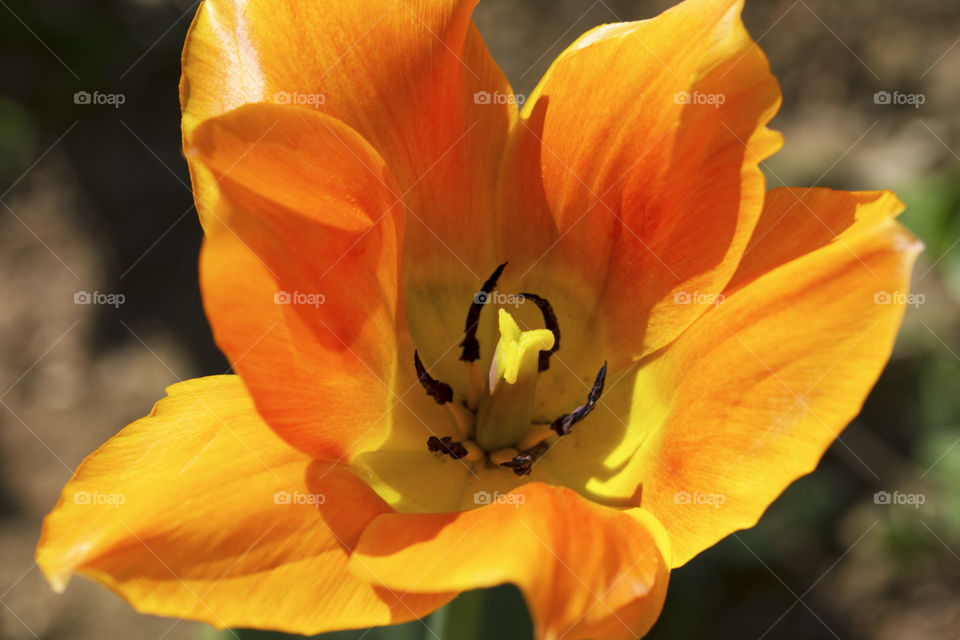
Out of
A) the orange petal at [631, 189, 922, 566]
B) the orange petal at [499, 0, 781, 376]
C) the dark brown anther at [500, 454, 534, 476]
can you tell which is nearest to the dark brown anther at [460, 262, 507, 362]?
the orange petal at [499, 0, 781, 376]

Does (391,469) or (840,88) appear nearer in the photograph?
(391,469)

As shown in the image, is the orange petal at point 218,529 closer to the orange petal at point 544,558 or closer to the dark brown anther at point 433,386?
the orange petal at point 544,558

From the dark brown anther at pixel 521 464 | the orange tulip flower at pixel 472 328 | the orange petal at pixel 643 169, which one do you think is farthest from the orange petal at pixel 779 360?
the dark brown anther at pixel 521 464

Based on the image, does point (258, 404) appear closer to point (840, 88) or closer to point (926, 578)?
point (926, 578)

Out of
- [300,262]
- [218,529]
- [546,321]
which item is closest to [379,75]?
[300,262]

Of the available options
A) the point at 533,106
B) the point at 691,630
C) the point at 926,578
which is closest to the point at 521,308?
the point at 533,106

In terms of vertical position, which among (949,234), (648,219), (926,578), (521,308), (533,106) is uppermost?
(533,106)
